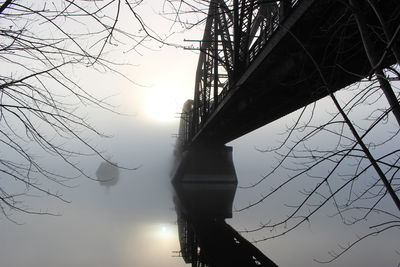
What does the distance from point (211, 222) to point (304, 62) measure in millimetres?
12815

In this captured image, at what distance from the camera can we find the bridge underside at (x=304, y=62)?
103 inches

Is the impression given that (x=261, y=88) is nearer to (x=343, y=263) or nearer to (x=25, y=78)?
(x=343, y=263)

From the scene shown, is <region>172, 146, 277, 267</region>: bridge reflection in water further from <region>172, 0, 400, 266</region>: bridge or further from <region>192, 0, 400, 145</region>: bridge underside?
<region>192, 0, 400, 145</region>: bridge underside

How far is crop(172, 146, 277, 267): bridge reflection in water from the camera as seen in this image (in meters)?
8.61

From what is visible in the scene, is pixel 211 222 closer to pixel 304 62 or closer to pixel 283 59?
pixel 283 59

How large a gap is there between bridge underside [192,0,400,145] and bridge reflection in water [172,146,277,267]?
16.3 feet

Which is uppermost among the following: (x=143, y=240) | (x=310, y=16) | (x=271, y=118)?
(x=271, y=118)

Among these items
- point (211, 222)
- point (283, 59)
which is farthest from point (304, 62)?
point (211, 222)

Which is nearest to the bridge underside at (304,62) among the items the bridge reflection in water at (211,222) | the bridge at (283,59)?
the bridge at (283,59)

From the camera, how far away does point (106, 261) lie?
1162cm

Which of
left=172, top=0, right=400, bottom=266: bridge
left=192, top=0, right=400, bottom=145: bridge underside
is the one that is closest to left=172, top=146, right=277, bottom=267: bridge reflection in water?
left=172, top=0, right=400, bottom=266: bridge

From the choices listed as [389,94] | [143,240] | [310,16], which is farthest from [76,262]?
[389,94]

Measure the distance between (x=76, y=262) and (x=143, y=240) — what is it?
4665 millimetres

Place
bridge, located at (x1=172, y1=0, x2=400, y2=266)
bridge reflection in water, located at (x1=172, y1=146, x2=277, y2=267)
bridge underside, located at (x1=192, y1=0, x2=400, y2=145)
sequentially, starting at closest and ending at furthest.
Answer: bridge, located at (x1=172, y1=0, x2=400, y2=266) < bridge underside, located at (x1=192, y1=0, x2=400, y2=145) < bridge reflection in water, located at (x1=172, y1=146, x2=277, y2=267)
